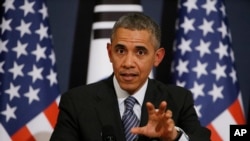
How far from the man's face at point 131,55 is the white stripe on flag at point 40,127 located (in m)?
1.17

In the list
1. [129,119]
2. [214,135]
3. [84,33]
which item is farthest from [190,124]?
[84,33]

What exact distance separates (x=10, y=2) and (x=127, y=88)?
143 centimetres

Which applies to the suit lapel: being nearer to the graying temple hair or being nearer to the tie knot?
the tie knot

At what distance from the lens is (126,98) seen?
1.76 m

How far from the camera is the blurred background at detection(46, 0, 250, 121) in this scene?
3180 millimetres

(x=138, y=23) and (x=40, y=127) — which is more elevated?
(x=138, y=23)

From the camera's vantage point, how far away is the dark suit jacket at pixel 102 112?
1.69 m

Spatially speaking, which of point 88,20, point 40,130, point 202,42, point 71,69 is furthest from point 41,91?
point 202,42

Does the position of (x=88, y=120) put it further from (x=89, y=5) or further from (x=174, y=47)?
(x=89, y=5)

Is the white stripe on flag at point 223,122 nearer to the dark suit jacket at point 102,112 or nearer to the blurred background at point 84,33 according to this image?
the blurred background at point 84,33

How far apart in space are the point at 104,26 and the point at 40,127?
736 millimetres

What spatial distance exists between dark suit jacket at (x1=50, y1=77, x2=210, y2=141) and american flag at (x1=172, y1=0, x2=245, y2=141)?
3.03 feet

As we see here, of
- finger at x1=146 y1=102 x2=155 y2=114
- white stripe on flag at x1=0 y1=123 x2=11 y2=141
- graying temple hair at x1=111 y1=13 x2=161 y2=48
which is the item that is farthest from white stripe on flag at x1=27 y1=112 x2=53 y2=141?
finger at x1=146 y1=102 x2=155 y2=114

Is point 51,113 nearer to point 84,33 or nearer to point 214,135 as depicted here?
point 84,33
